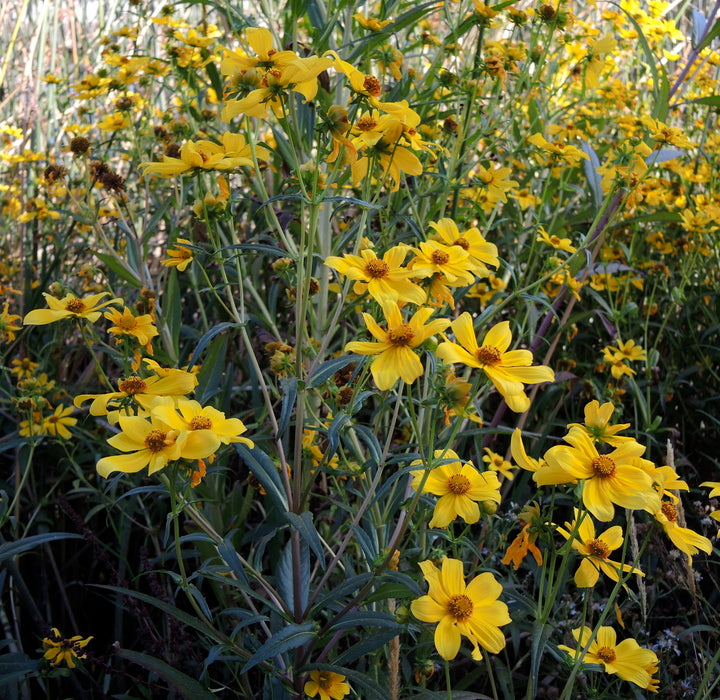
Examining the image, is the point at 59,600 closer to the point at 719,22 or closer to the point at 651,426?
the point at 651,426

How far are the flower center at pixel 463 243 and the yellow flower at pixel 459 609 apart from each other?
55 centimetres

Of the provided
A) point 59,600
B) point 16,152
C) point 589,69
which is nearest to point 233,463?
point 59,600

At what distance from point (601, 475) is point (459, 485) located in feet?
0.68

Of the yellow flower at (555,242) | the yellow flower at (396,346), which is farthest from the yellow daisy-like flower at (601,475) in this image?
the yellow flower at (555,242)

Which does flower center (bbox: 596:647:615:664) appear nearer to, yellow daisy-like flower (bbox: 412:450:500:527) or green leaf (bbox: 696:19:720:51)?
yellow daisy-like flower (bbox: 412:450:500:527)

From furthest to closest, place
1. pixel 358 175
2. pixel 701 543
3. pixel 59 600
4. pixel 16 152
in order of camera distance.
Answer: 1. pixel 16 152
2. pixel 59 600
3. pixel 358 175
4. pixel 701 543

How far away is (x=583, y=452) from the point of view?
91cm

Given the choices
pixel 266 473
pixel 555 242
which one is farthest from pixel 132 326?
pixel 555 242

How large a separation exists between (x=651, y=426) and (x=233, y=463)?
1.14 m

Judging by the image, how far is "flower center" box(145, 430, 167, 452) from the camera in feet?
2.86

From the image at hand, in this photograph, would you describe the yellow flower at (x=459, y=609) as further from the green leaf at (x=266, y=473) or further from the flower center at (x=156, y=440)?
the flower center at (x=156, y=440)

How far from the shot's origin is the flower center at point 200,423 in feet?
2.94

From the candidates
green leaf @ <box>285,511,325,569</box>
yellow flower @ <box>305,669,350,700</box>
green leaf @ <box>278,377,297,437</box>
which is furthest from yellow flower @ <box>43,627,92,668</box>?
green leaf @ <box>278,377,297,437</box>

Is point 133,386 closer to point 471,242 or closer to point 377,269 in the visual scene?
point 377,269
